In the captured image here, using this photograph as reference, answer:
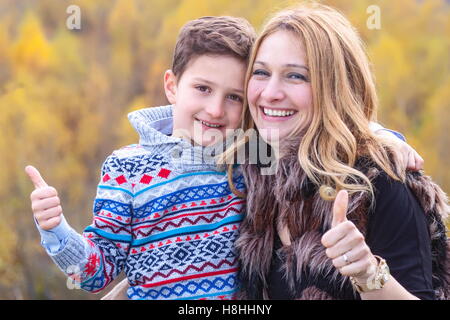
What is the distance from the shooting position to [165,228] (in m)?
2.06

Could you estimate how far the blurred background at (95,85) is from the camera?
642cm

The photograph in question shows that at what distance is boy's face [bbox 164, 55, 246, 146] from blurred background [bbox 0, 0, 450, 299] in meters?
4.29

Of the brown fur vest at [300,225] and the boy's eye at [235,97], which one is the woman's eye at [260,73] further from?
the brown fur vest at [300,225]

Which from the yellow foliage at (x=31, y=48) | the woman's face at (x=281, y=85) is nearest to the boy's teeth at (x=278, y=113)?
the woman's face at (x=281, y=85)

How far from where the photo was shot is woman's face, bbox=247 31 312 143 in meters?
2.03

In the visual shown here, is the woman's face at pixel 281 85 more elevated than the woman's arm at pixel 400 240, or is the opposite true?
the woman's face at pixel 281 85

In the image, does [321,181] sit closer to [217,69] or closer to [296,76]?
[296,76]

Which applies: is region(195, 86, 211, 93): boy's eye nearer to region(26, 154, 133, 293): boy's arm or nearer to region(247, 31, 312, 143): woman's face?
region(247, 31, 312, 143): woman's face

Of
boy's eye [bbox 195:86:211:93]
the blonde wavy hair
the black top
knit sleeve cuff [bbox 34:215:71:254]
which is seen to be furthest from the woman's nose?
knit sleeve cuff [bbox 34:215:71:254]

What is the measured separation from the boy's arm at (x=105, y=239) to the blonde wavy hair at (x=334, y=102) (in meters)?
0.36

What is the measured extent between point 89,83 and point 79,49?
419mm

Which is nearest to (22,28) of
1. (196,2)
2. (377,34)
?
(196,2)

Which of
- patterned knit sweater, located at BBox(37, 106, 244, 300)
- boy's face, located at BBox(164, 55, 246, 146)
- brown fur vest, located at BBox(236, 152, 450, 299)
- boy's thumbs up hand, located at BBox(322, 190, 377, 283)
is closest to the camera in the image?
boy's thumbs up hand, located at BBox(322, 190, 377, 283)

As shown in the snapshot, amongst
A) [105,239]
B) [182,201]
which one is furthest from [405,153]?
[105,239]
